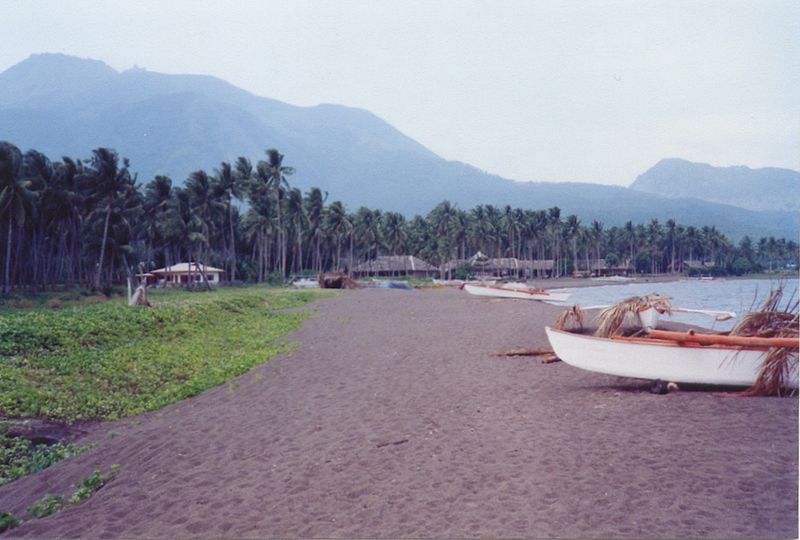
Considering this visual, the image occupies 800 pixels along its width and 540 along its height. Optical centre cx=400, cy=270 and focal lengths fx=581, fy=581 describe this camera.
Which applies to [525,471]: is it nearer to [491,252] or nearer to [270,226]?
[270,226]

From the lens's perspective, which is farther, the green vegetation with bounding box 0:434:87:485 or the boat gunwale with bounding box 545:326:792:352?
the boat gunwale with bounding box 545:326:792:352

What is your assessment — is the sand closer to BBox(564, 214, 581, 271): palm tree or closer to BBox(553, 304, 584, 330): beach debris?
BBox(553, 304, 584, 330): beach debris

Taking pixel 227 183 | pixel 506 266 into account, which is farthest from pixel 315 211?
pixel 506 266

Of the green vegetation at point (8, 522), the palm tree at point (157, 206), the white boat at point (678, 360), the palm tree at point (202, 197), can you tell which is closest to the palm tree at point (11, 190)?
the palm tree at point (157, 206)

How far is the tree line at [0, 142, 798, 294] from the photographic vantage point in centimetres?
4309

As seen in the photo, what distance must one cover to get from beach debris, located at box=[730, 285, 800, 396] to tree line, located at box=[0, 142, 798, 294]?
297 cm

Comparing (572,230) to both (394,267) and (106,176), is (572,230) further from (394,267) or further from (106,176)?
(106,176)

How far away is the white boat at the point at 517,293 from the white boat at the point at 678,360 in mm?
26961

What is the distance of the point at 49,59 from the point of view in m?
9.30

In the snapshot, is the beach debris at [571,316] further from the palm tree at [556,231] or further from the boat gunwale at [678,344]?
the palm tree at [556,231]

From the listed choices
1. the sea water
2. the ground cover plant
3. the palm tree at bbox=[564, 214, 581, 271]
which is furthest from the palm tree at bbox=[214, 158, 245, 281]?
the palm tree at bbox=[564, 214, 581, 271]

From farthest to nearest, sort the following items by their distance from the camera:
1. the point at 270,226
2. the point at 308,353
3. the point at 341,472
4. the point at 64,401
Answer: the point at 270,226, the point at 308,353, the point at 64,401, the point at 341,472

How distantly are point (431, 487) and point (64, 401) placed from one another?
795cm

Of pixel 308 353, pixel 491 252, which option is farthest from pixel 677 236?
pixel 308 353
